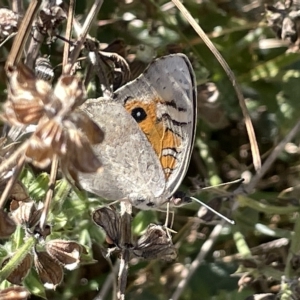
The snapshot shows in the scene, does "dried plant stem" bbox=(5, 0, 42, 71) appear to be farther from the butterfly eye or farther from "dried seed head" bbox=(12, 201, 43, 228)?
the butterfly eye

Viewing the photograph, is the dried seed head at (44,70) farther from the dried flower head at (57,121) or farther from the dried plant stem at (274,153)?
the dried plant stem at (274,153)

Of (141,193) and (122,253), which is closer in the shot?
(122,253)

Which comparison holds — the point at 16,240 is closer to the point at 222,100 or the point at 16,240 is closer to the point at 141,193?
the point at 141,193

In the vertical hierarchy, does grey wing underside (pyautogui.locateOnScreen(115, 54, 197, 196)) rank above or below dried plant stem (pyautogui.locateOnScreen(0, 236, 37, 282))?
above

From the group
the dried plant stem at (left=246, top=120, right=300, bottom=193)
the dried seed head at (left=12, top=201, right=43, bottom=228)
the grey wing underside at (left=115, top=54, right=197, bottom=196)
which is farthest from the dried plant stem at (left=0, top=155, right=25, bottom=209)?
the dried plant stem at (left=246, top=120, right=300, bottom=193)

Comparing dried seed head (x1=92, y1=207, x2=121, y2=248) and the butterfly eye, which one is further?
the butterfly eye

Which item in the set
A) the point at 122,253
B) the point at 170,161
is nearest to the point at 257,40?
the point at 170,161
